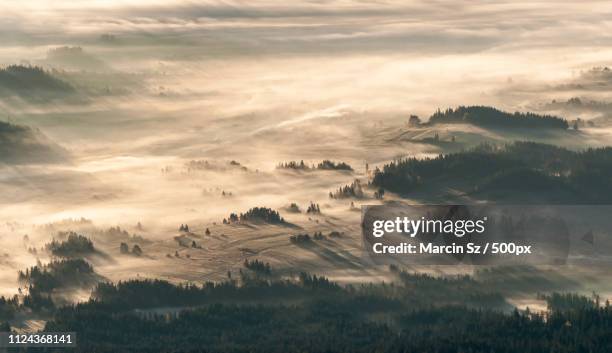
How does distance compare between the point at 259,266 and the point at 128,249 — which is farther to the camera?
the point at 128,249

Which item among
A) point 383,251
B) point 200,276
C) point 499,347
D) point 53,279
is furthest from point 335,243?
point 499,347

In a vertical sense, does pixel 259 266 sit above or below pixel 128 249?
below

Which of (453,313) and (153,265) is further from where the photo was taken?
(153,265)

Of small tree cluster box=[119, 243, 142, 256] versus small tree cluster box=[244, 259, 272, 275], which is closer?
small tree cluster box=[244, 259, 272, 275]

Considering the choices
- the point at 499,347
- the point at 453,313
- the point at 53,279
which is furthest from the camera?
the point at 53,279

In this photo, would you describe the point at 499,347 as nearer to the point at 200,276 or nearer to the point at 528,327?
the point at 528,327

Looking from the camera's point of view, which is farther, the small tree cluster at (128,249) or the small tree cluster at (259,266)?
the small tree cluster at (128,249)

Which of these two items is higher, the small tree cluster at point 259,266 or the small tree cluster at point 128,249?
the small tree cluster at point 128,249

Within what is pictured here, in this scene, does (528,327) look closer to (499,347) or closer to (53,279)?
(499,347)

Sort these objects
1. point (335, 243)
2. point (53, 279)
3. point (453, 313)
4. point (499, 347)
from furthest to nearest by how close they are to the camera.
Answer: point (335, 243)
point (53, 279)
point (453, 313)
point (499, 347)

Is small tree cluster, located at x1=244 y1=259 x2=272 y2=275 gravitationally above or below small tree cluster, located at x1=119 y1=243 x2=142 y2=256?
below
